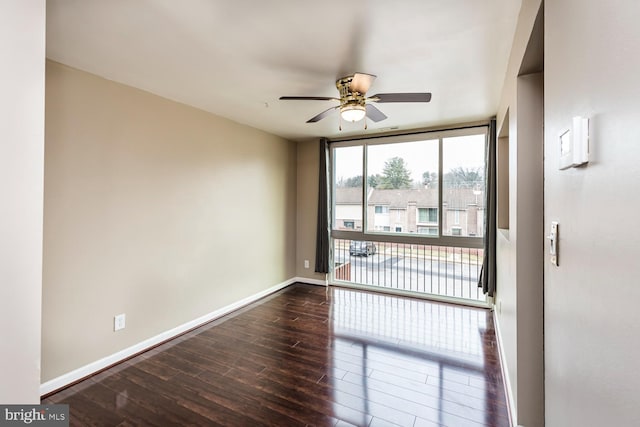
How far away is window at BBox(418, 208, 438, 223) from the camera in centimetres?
436

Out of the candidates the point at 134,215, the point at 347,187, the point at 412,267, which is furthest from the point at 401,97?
the point at 412,267

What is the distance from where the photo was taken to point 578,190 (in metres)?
0.82

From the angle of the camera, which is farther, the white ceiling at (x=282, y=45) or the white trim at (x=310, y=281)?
the white trim at (x=310, y=281)

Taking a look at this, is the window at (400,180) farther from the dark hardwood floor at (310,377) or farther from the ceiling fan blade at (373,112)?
the ceiling fan blade at (373,112)

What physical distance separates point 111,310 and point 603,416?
321 cm

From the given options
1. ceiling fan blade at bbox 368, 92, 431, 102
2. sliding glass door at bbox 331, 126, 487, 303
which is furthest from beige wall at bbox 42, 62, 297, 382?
ceiling fan blade at bbox 368, 92, 431, 102

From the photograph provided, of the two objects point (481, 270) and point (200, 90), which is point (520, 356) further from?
point (200, 90)

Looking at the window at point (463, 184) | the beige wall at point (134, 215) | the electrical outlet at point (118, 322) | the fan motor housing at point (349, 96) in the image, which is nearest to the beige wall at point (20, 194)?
the beige wall at point (134, 215)

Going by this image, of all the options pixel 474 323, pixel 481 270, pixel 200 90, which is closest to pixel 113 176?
pixel 200 90

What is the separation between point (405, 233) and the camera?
4.56 metres

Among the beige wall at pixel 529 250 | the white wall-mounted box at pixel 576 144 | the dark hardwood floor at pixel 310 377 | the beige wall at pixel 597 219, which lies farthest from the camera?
the dark hardwood floor at pixel 310 377

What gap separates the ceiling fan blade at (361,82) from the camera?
7.41 ft

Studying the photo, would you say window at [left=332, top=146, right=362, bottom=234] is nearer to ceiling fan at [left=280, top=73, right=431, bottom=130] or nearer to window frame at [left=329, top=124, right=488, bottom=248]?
window frame at [left=329, top=124, right=488, bottom=248]

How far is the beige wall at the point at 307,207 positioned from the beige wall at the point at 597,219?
165 inches
